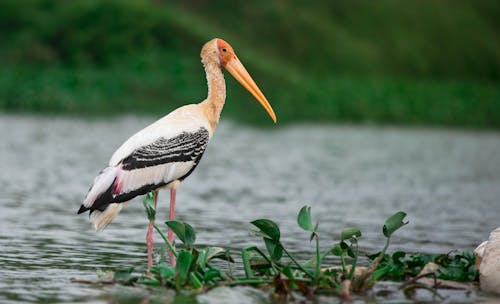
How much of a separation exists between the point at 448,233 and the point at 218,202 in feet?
13.4

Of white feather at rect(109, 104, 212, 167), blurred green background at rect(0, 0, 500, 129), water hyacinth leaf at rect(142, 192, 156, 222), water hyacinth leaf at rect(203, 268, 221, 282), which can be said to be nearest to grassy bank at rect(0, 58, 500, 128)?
blurred green background at rect(0, 0, 500, 129)

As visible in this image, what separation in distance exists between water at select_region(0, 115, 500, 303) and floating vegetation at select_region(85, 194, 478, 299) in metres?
0.18

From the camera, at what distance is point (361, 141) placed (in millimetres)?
33719

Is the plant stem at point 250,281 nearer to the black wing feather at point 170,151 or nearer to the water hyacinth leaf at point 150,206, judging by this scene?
the water hyacinth leaf at point 150,206

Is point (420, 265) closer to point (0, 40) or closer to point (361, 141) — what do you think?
point (361, 141)

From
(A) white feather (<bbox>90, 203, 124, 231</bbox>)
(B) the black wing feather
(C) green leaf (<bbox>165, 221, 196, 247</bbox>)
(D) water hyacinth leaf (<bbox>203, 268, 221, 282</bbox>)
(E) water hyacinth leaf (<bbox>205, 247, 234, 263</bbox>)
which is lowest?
(D) water hyacinth leaf (<bbox>203, 268, 221, 282</bbox>)

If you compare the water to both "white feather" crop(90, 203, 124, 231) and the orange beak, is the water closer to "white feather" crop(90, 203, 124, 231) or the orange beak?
"white feather" crop(90, 203, 124, 231)

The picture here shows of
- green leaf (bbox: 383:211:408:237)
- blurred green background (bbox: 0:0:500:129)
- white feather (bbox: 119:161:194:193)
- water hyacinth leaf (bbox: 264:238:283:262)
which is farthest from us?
blurred green background (bbox: 0:0:500:129)

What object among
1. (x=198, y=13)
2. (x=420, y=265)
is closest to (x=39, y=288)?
(x=420, y=265)

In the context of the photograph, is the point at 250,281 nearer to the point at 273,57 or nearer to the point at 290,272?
the point at 290,272

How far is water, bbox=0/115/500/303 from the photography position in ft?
35.4

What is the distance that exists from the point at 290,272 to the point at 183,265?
0.85 m

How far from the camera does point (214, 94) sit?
10.8m

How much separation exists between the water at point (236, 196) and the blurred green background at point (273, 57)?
399 inches
